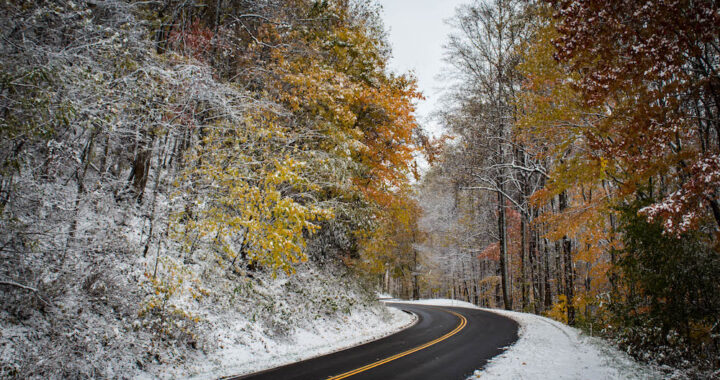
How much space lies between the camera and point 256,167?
35.2 feet

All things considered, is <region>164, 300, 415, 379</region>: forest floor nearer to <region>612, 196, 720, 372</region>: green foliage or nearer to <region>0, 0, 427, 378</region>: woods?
<region>0, 0, 427, 378</region>: woods

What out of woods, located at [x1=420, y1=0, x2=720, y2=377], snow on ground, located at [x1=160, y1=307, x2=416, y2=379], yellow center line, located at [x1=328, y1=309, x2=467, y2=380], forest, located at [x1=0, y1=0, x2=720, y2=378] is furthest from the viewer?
snow on ground, located at [x1=160, y1=307, x2=416, y2=379]

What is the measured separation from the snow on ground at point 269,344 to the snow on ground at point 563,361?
473cm

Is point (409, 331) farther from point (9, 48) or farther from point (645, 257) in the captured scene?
point (9, 48)

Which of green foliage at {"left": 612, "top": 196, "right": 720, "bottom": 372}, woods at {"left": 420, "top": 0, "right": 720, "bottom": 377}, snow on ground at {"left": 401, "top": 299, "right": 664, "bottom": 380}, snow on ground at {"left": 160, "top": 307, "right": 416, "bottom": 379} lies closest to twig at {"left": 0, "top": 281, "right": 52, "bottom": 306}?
snow on ground at {"left": 160, "top": 307, "right": 416, "bottom": 379}

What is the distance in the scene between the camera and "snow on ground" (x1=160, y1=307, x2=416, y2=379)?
311 inches

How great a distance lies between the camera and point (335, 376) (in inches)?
293

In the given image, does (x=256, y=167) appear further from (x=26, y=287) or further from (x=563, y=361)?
(x=563, y=361)

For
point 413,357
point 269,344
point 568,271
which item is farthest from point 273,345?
point 568,271

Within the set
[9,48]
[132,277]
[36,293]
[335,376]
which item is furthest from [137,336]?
[9,48]

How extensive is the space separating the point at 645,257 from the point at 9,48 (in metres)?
14.3

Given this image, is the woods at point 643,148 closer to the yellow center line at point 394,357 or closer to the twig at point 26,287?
the yellow center line at point 394,357

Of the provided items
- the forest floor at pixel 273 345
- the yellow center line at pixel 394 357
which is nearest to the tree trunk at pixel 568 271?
the yellow center line at pixel 394 357

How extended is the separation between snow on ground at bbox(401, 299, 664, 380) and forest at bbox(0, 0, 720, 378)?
36.1 inches
